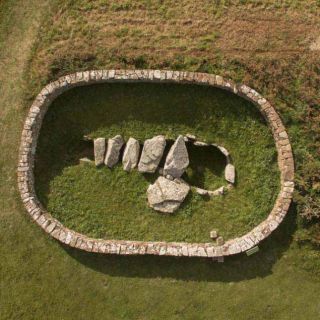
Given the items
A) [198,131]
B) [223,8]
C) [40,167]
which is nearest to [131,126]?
[198,131]

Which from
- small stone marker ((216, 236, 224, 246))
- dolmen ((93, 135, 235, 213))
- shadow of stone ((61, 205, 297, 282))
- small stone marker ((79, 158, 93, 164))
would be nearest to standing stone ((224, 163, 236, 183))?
dolmen ((93, 135, 235, 213))

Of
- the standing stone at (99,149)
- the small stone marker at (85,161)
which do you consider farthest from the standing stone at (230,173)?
the small stone marker at (85,161)

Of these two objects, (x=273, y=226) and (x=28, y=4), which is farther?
(x=28, y=4)

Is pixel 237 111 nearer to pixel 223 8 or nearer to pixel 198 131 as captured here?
pixel 198 131

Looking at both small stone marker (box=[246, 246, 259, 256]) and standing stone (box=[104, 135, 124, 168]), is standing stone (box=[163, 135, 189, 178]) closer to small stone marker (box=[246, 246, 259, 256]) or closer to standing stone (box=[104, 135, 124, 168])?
standing stone (box=[104, 135, 124, 168])

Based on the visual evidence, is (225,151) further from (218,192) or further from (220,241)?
(220,241)

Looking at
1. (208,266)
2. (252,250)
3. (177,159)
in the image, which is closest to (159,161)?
(177,159)

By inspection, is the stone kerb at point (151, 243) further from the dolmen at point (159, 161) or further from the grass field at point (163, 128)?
the dolmen at point (159, 161)
